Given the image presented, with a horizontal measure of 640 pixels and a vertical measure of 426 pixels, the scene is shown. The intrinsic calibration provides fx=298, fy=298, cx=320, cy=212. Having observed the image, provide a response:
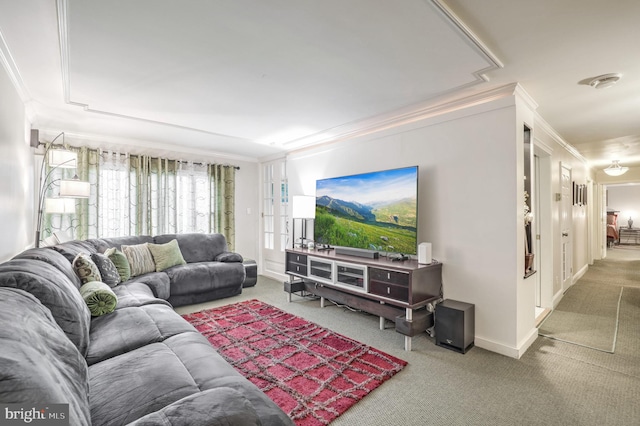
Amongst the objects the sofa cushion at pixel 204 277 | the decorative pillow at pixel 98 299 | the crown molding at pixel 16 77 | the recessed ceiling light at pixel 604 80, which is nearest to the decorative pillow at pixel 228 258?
the sofa cushion at pixel 204 277

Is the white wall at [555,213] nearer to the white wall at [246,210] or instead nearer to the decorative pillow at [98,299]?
the decorative pillow at [98,299]

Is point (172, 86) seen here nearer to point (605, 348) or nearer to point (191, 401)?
point (191, 401)

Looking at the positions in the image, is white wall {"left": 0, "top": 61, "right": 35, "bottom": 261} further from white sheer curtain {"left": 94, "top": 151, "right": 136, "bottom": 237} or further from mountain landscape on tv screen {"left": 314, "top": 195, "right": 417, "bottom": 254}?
mountain landscape on tv screen {"left": 314, "top": 195, "right": 417, "bottom": 254}

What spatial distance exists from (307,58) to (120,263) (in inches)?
125

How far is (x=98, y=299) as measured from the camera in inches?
86.0

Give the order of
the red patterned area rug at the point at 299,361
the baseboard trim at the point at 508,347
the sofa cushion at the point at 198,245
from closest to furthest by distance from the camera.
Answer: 1. the red patterned area rug at the point at 299,361
2. the baseboard trim at the point at 508,347
3. the sofa cushion at the point at 198,245

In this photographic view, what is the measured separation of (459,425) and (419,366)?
0.69m

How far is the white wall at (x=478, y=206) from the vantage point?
2.68m

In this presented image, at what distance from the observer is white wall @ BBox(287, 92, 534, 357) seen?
2681mm

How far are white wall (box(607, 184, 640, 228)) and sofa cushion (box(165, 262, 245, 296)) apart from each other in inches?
561

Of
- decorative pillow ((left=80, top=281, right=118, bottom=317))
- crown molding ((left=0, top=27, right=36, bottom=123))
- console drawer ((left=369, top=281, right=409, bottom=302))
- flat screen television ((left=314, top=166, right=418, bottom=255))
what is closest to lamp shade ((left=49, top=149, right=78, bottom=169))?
crown molding ((left=0, top=27, right=36, bottom=123))

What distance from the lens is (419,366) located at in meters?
2.49

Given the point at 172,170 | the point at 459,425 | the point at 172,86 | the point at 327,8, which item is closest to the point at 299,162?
the point at 172,170

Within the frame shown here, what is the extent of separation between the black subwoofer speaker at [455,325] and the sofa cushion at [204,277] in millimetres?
2933
